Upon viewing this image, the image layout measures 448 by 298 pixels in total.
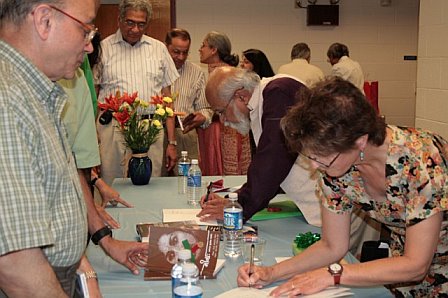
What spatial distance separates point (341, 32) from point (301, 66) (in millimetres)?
1247

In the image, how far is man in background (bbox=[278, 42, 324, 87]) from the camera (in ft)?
21.6

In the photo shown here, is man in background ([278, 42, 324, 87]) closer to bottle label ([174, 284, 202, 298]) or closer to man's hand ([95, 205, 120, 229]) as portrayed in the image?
man's hand ([95, 205, 120, 229])

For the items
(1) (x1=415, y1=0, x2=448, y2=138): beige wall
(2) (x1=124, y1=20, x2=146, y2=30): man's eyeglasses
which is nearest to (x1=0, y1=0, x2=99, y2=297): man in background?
(1) (x1=415, y1=0, x2=448, y2=138): beige wall

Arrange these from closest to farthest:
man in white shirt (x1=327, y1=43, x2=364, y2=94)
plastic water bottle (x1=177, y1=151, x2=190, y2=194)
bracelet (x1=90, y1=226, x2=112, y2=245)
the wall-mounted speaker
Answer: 1. bracelet (x1=90, y1=226, x2=112, y2=245)
2. plastic water bottle (x1=177, y1=151, x2=190, y2=194)
3. man in white shirt (x1=327, y1=43, x2=364, y2=94)
4. the wall-mounted speaker

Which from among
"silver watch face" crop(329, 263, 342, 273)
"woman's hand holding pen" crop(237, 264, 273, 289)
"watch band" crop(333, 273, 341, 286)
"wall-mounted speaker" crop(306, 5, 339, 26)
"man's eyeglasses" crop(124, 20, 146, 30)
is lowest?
"woman's hand holding pen" crop(237, 264, 273, 289)

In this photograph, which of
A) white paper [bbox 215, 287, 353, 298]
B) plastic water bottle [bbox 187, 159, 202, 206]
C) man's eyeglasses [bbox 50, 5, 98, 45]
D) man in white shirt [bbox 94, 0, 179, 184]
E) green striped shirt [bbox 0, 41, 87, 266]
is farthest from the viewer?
man in white shirt [bbox 94, 0, 179, 184]

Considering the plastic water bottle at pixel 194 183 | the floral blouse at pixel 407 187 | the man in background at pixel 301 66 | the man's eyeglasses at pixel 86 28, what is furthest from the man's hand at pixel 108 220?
the man in background at pixel 301 66

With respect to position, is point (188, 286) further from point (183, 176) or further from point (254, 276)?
point (183, 176)

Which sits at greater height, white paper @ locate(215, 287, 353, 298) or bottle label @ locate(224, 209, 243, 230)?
bottle label @ locate(224, 209, 243, 230)

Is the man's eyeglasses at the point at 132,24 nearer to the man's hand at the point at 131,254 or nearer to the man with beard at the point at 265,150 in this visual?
the man with beard at the point at 265,150

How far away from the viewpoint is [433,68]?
11.4ft

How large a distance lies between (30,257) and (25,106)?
0.96 ft

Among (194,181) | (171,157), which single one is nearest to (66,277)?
(194,181)

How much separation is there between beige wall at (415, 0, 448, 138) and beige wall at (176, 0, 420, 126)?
392cm
